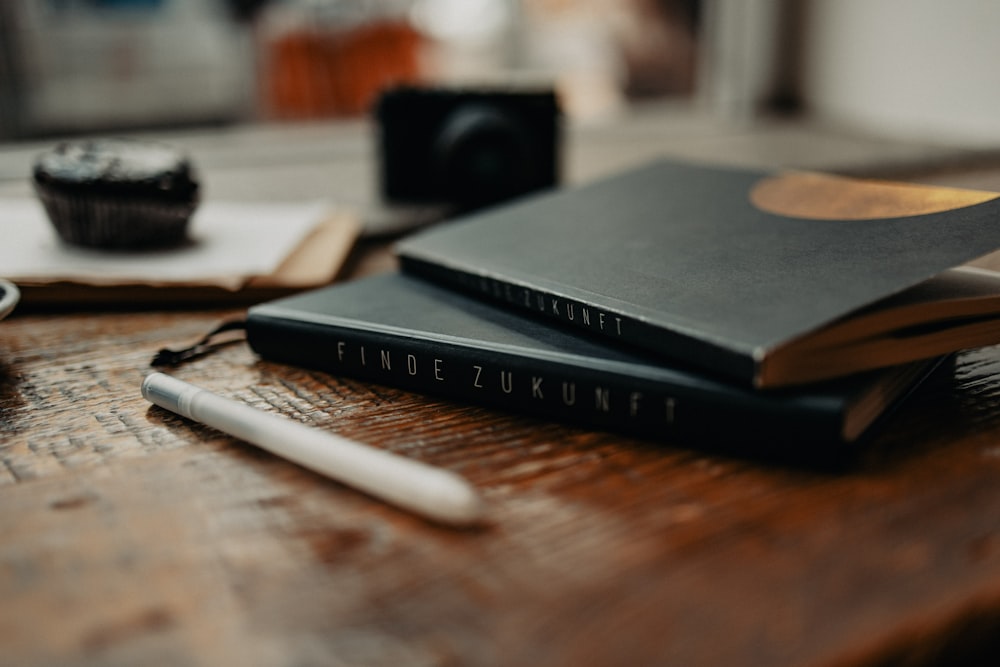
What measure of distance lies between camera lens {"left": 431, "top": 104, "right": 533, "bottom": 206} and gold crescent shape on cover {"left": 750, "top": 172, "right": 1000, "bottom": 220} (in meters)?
0.30

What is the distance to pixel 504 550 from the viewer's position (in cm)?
23

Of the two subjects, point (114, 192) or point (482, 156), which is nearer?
point (114, 192)

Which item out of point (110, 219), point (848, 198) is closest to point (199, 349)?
point (110, 219)

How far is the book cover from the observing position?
26cm

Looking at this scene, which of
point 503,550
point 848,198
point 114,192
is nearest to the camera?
point 503,550

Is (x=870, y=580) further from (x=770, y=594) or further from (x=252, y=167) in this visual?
(x=252, y=167)

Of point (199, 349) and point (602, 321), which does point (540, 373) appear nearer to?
point (602, 321)

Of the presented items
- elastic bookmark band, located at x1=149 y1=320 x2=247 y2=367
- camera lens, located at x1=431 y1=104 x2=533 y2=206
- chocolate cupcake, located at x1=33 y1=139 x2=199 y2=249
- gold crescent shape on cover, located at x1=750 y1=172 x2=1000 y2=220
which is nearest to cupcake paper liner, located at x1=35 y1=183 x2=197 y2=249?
chocolate cupcake, located at x1=33 y1=139 x2=199 y2=249

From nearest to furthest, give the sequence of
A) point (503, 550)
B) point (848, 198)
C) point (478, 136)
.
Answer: point (503, 550)
point (848, 198)
point (478, 136)

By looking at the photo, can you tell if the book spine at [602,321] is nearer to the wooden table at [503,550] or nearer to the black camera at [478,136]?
the wooden table at [503,550]

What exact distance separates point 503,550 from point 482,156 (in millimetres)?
521

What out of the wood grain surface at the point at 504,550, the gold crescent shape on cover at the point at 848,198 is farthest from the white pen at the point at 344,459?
the gold crescent shape on cover at the point at 848,198

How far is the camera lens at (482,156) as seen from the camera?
2.28ft

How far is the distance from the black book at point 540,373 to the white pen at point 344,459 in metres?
0.05
